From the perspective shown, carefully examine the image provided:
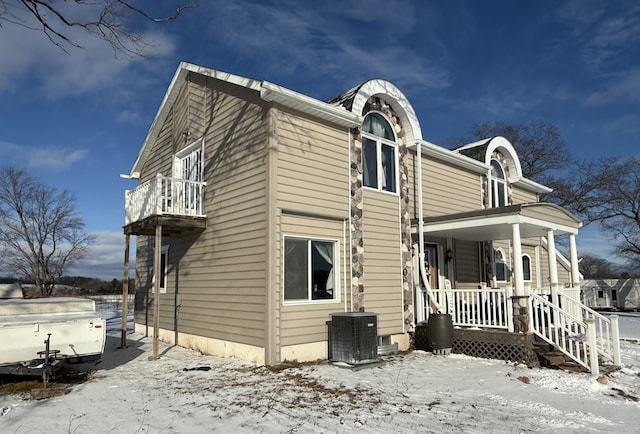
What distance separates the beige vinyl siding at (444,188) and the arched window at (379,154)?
36.6 inches

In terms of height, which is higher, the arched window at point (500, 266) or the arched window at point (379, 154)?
the arched window at point (379, 154)

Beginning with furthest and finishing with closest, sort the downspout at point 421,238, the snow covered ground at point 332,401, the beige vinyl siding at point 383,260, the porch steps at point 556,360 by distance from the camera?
the downspout at point 421,238 < the beige vinyl siding at point 383,260 < the porch steps at point 556,360 < the snow covered ground at point 332,401

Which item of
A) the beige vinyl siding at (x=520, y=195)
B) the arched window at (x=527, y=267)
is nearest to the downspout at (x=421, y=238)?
the beige vinyl siding at (x=520, y=195)

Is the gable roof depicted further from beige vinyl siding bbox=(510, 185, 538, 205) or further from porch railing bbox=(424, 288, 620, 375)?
beige vinyl siding bbox=(510, 185, 538, 205)

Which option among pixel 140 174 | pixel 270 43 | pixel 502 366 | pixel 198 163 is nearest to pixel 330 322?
pixel 502 366

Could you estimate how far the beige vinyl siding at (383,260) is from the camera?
33.6ft

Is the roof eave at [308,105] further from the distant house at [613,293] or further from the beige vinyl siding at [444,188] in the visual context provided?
the distant house at [613,293]

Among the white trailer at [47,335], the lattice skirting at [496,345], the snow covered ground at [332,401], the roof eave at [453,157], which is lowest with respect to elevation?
the snow covered ground at [332,401]

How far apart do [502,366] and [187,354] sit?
6660 mm

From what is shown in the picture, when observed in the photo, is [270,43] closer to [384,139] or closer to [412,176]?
[384,139]

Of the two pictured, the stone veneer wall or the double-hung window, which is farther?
the double-hung window

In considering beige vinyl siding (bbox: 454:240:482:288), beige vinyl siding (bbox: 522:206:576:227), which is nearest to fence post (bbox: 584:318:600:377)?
beige vinyl siding (bbox: 522:206:576:227)

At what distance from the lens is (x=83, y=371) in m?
8.29

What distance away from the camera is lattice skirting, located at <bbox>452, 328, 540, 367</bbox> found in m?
8.91
